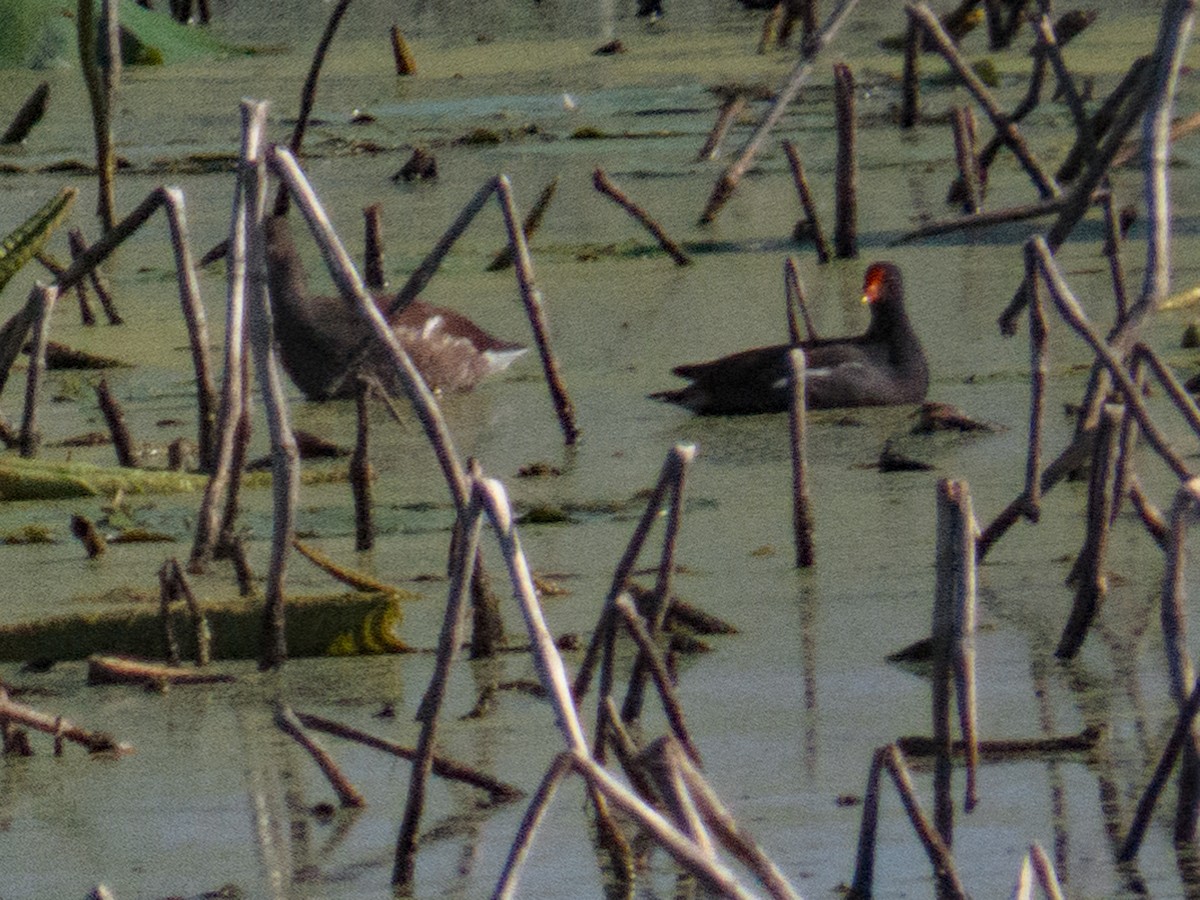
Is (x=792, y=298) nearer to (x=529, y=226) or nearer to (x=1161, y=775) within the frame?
(x=529, y=226)

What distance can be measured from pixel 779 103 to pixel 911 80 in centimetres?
404

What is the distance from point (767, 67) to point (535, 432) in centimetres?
618

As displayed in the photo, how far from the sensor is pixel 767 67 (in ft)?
36.5

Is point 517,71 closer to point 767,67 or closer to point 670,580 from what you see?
point 767,67

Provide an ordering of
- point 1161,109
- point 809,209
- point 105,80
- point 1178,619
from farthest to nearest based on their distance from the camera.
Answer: point 809,209 < point 105,80 < point 1178,619 < point 1161,109

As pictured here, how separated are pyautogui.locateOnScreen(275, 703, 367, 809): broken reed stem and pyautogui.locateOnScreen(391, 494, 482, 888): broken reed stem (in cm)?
17

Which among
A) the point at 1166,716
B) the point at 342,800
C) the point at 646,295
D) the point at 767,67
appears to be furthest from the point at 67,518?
the point at 767,67

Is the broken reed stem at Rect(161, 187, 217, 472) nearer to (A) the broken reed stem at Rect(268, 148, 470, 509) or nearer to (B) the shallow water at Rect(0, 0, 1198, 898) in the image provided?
(B) the shallow water at Rect(0, 0, 1198, 898)

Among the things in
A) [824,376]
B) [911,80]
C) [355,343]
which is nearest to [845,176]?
[355,343]

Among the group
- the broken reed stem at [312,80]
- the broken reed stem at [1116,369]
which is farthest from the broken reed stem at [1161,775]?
the broken reed stem at [312,80]

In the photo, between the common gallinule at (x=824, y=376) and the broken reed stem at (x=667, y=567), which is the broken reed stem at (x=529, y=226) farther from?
the broken reed stem at (x=667, y=567)

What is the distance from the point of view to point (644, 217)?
674cm

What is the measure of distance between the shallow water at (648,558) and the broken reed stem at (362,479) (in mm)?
49

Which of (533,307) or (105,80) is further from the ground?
(105,80)
